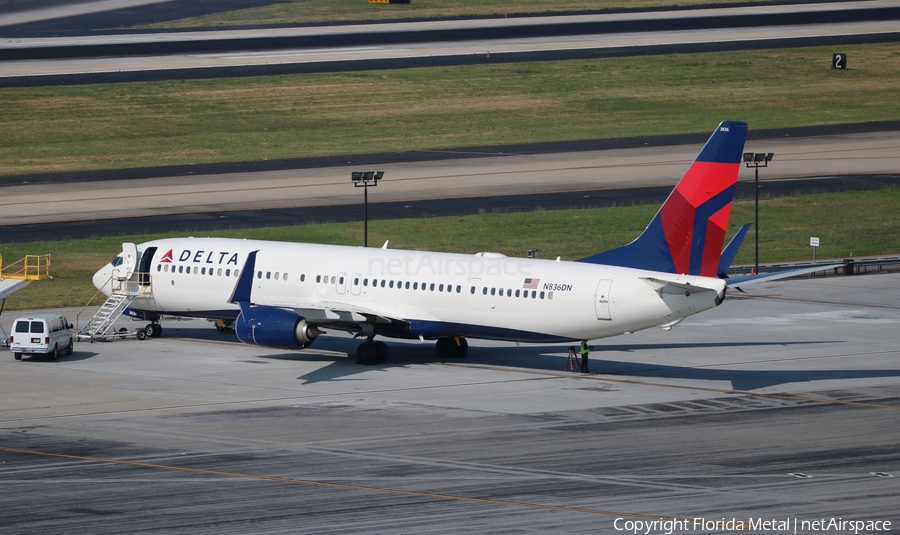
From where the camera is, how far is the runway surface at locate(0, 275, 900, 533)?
3372 cm

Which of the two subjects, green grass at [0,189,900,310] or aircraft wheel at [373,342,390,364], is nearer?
aircraft wheel at [373,342,390,364]

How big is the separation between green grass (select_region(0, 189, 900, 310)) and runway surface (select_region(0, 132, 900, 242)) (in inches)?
106

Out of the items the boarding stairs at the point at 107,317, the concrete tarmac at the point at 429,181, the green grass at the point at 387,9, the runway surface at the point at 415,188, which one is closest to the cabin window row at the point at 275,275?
the boarding stairs at the point at 107,317

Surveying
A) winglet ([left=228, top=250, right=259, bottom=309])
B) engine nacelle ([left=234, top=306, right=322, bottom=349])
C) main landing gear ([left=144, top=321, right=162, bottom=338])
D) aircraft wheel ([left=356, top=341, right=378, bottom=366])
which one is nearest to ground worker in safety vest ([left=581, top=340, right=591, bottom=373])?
aircraft wheel ([left=356, top=341, right=378, bottom=366])

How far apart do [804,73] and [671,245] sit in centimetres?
10189

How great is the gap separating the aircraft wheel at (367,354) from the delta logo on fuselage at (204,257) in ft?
25.2

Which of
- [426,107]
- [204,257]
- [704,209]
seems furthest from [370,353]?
[426,107]

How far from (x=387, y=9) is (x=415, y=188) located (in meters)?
80.5

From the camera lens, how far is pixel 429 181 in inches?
4173

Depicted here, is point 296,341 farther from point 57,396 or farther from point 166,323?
point 166,323

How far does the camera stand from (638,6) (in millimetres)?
183375

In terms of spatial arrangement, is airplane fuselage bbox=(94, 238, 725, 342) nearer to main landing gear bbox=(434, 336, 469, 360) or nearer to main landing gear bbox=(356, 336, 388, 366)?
main landing gear bbox=(356, 336, 388, 366)

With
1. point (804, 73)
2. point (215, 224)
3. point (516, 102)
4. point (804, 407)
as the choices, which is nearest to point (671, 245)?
point (804, 407)

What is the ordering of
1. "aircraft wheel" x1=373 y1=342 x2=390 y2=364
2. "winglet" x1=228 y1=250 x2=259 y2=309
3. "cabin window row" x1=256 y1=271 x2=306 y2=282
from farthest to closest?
"cabin window row" x1=256 y1=271 x2=306 y2=282, "aircraft wheel" x1=373 y1=342 x2=390 y2=364, "winglet" x1=228 y1=250 x2=259 y2=309
